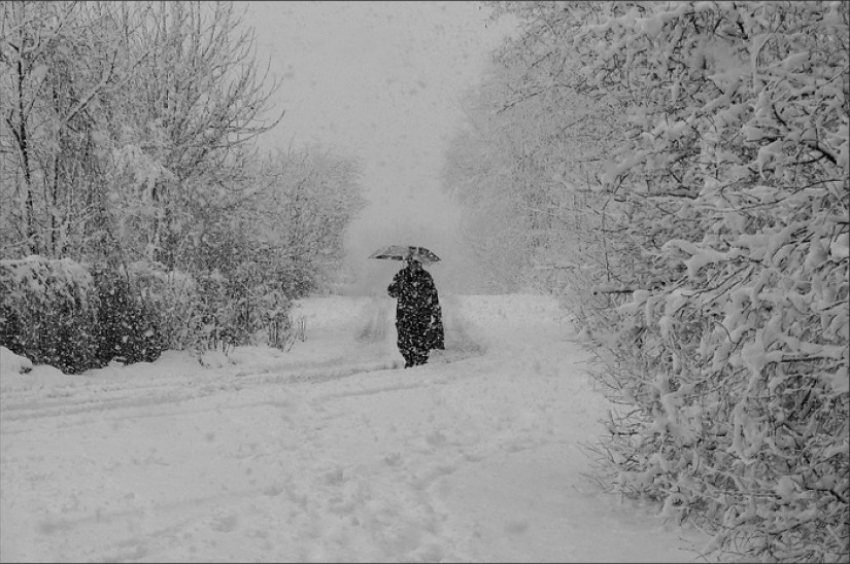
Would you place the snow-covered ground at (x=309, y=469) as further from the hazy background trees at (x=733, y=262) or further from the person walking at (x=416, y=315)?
the person walking at (x=416, y=315)

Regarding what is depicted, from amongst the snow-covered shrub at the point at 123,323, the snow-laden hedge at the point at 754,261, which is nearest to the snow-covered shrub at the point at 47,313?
the snow-covered shrub at the point at 123,323

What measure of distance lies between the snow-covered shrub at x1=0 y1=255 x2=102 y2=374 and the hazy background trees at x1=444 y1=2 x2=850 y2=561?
29.1 ft

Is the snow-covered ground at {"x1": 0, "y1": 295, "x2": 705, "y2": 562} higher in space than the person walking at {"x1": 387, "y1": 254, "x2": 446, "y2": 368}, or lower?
lower

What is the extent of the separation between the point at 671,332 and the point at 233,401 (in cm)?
598

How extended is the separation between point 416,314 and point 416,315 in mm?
23

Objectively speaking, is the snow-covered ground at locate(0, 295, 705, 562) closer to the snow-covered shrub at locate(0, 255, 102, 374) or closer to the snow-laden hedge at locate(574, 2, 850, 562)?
the snow-covered shrub at locate(0, 255, 102, 374)

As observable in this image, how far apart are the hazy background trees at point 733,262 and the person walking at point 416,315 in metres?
7.38

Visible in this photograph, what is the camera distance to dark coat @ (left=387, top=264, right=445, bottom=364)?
12.5 m

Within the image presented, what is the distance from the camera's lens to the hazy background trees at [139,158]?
1201 centimetres

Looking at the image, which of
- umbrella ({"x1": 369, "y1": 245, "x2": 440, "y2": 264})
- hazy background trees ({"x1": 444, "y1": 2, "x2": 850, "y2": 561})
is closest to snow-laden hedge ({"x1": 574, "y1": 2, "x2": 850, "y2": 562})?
hazy background trees ({"x1": 444, "y1": 2, "x2": 850, "y2": 561})

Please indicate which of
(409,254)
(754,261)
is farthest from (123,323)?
(754,261)

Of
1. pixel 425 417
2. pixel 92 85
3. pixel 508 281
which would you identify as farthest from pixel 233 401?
pixel 508 281

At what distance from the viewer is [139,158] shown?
12.8m

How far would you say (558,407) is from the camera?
8594 millimetres
